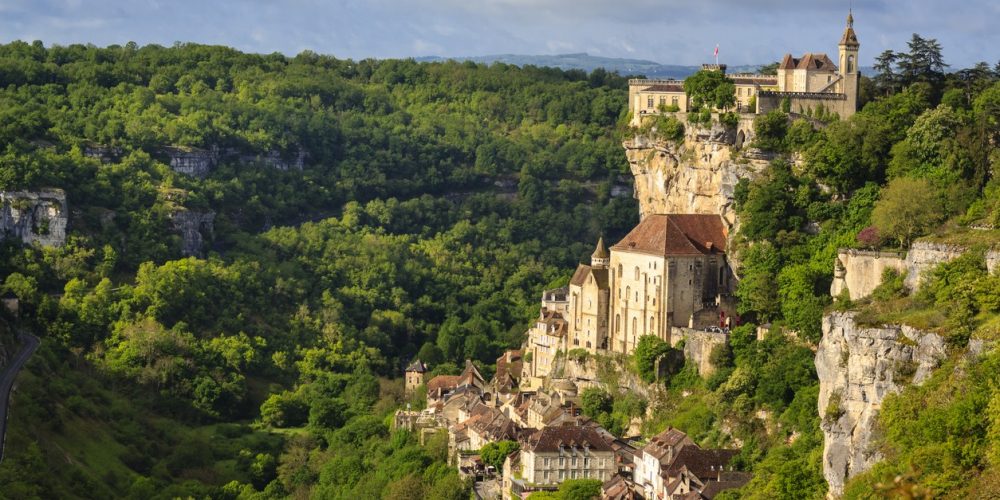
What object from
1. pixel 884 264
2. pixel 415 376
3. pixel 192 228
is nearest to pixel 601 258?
pixel 884 264

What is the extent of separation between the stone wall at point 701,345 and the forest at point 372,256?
800 millimetres

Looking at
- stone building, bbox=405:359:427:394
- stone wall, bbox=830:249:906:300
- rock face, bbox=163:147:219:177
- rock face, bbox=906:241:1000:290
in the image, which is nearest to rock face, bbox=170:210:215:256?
rock face, bbox=163:147:219:177

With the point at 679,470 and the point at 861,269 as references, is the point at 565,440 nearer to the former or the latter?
the point at 679,470

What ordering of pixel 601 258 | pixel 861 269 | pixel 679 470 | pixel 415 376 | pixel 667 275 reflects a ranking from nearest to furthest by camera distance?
1. pixel 679 470
2. pixel 861 269
3. pixel 667 275
4. pixel 601 258
5. pixel 415 376

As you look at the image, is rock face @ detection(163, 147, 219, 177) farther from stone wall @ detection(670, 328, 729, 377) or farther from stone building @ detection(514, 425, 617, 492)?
stone building @ detection(514, 425, 617, 492)

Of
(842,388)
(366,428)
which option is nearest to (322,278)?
(366,428)

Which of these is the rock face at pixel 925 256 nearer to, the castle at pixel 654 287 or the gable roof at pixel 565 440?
the castle at pixel 654 287

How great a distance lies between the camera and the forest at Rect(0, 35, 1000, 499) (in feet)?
226

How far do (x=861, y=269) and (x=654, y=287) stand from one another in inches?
440

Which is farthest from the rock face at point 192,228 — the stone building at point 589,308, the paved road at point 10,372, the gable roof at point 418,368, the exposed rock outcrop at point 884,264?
the exposed rock outcrop at point 884,264

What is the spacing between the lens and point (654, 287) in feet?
250

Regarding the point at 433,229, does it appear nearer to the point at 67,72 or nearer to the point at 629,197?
the point at 629,197

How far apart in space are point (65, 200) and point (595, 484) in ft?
185

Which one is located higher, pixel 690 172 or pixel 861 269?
pixel 690 172
